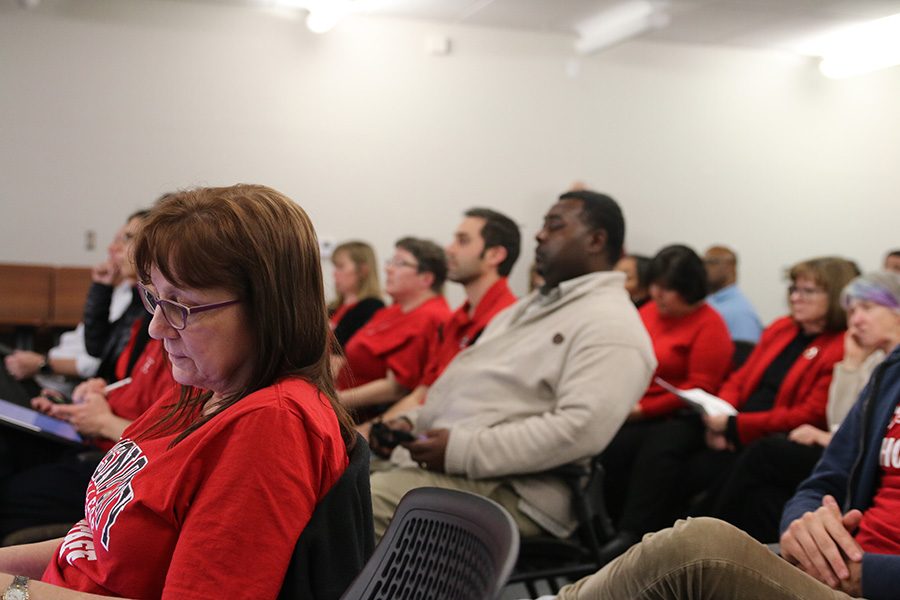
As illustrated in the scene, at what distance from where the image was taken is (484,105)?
7.09m

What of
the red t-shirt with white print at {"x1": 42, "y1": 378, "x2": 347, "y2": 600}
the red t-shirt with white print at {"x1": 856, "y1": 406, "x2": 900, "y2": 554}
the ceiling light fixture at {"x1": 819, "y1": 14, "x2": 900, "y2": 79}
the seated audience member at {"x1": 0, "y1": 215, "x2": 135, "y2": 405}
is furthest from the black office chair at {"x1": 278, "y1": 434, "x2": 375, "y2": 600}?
the ceiling light fixture at {"x1": 819, "y1": 14, "x2": 900, "y2": 79}

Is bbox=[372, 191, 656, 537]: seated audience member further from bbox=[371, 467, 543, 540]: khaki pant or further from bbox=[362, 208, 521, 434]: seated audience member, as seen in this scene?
bbox=[362, 208, 521, 434]: seated audience member

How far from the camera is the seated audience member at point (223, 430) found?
971 mm

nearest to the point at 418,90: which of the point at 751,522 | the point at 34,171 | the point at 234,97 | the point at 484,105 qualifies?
the point at 484,105

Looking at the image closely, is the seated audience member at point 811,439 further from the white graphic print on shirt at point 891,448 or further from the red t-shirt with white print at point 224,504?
the red t-shirt with white print at point 224,504

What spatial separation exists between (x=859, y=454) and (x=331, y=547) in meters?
1.15

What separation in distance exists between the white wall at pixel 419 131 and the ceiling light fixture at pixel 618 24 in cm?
27

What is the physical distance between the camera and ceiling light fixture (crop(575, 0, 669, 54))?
20.0ft

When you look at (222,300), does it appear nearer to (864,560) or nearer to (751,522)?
(864,560)

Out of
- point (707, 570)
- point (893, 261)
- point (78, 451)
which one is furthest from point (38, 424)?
point (893, 261)

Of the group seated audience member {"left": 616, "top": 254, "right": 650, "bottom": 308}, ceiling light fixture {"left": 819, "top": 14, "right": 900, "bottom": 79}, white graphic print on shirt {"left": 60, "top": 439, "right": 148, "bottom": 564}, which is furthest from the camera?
ceiling light fixture {"left": 819, "top": 14, "right": 900, "bottom": 79}

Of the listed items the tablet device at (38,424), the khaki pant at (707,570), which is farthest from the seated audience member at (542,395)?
the tablet device at (38,424)

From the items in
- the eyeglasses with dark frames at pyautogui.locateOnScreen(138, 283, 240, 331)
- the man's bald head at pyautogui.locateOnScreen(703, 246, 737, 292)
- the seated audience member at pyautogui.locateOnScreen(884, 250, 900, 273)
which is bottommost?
the man's bald head at pyautogui.locateOnScreen(703, 246, 737, 292)

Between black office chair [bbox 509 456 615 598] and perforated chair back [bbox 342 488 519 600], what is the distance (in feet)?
3.97
